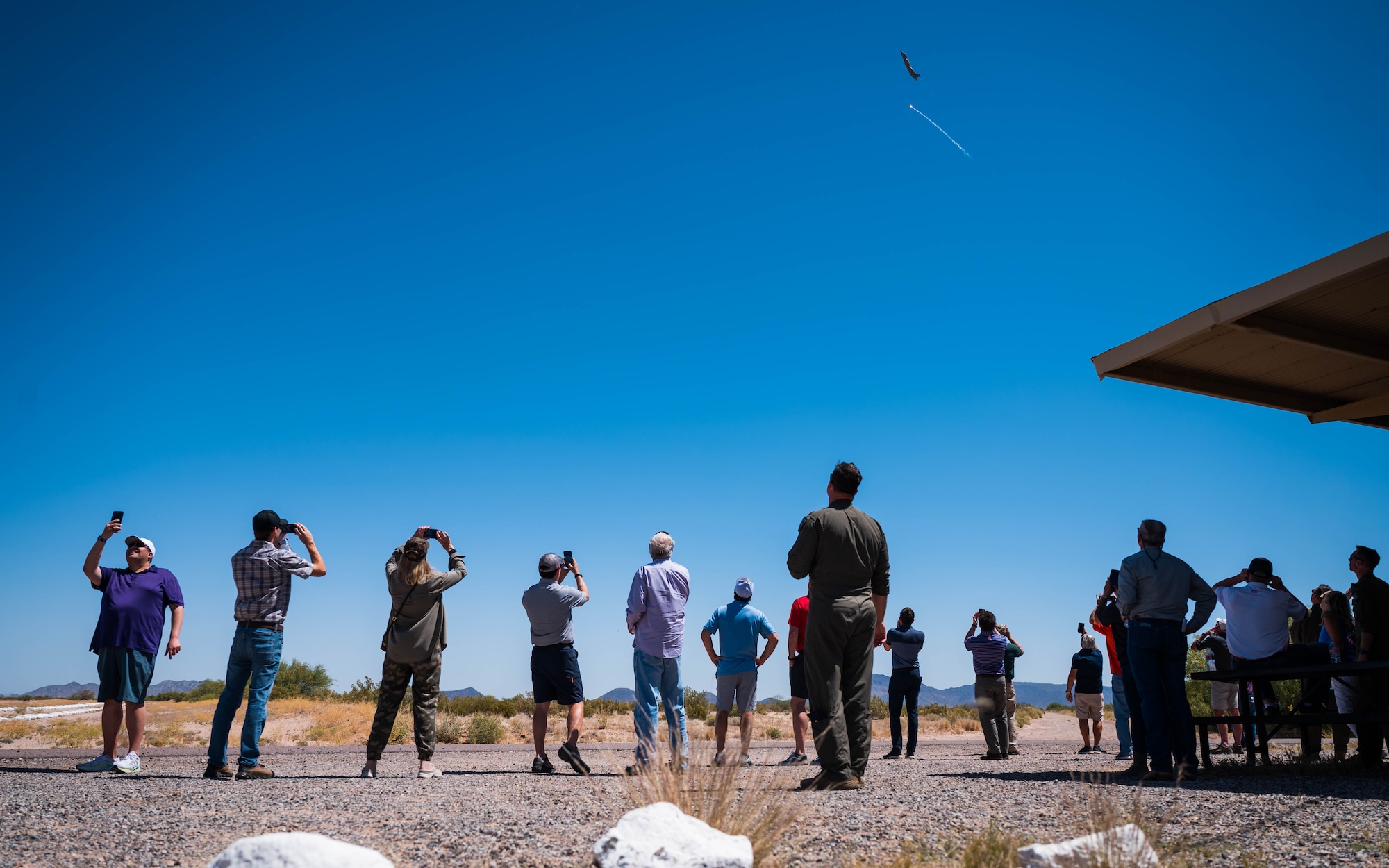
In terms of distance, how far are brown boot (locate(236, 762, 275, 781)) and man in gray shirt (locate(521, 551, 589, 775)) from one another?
7.48ft

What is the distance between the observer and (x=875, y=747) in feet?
50.9

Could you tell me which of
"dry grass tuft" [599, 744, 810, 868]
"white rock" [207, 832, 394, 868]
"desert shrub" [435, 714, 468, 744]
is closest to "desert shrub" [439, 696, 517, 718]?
"desert shrub" [435, 714, 468, 744]

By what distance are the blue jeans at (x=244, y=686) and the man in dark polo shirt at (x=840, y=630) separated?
446 centimetres

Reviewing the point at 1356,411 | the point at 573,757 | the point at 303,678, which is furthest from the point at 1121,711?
the point at 303,678

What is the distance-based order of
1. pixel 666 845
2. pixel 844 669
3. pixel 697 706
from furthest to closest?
pixel 697 706
pixel 844 669
pixel 666 845

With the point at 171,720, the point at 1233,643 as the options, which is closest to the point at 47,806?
the point at 1233,643

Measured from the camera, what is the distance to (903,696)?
1176cm

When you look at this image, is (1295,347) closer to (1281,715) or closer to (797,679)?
(1281,715)

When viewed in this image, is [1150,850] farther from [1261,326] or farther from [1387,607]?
[1387,607]

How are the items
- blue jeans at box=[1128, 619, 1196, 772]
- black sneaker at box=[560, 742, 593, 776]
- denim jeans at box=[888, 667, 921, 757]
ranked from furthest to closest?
1. denim jeans at box=[888, 667, 921, 757]
2. black sneaker at box=[560, 742, 593, 776]
3. blue jeans at box=[1128, 619, 1196, 772]

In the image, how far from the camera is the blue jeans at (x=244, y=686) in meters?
7.23

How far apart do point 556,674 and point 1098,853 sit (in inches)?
227

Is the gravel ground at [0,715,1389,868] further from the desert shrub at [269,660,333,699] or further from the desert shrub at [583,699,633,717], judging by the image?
the desert shrub at [269,660,333,699]

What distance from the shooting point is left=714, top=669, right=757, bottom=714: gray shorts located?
8.94 m
